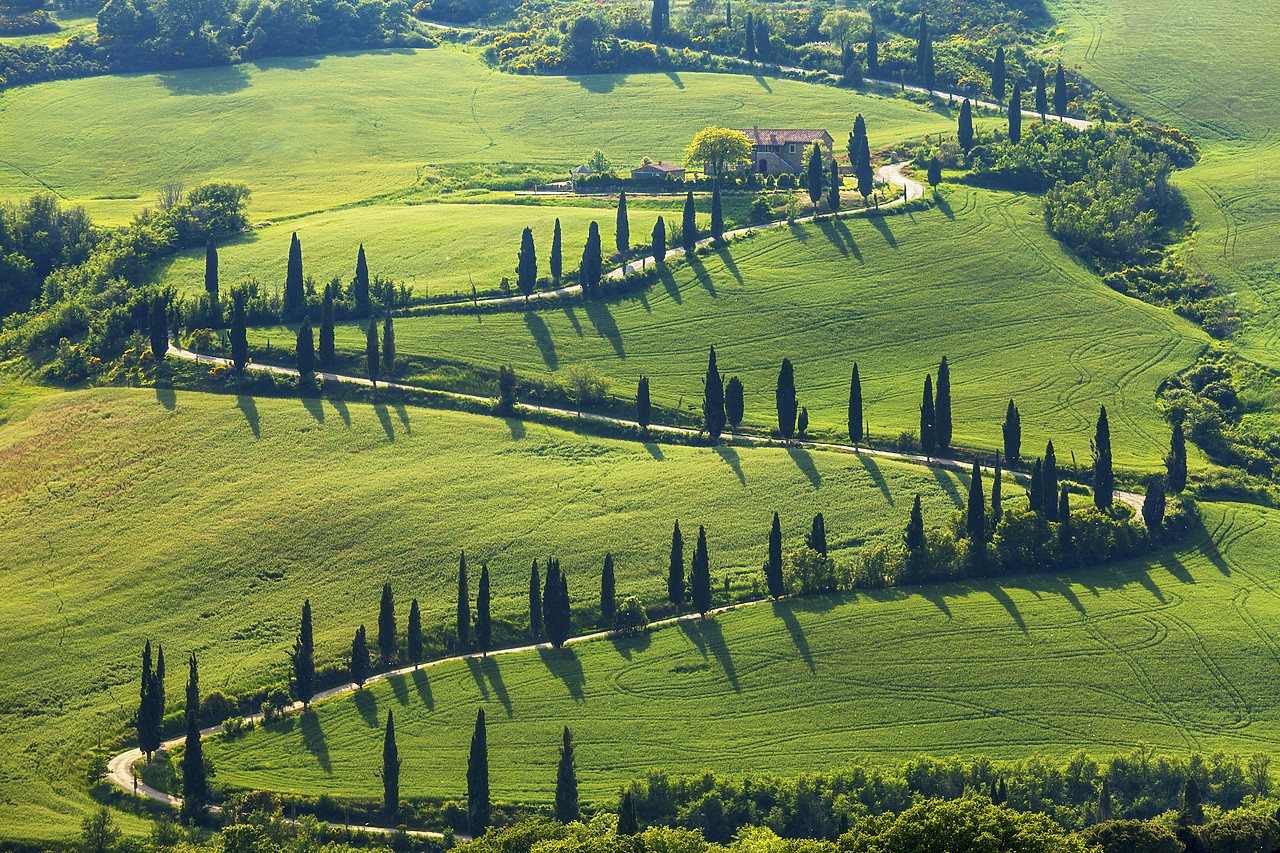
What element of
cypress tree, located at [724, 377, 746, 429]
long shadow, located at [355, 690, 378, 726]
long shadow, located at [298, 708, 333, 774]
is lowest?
long shadow, located at [298, 708, 333, 774]

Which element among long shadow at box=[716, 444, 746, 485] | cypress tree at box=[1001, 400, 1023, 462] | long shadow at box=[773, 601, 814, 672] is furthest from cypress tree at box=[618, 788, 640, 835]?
cypress tree at box=[1001, 400, 1023, 462]

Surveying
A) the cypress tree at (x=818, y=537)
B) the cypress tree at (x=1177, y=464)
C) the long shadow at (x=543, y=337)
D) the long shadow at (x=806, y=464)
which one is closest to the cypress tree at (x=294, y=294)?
the long shadow at (x=543, y=337)

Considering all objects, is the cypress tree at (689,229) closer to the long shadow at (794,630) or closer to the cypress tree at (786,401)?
the cypress tree at (786,401)

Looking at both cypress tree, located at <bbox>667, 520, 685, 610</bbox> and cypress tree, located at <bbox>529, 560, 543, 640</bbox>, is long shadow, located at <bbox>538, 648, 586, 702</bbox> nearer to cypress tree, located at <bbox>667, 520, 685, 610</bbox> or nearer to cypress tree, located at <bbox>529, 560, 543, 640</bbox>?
cypress tree, located at <bbox>529, 560, 543, 640</bbox>

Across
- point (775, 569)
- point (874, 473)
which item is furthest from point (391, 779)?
point (874, 473)

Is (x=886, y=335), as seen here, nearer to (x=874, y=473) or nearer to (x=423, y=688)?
(x=874, y=473)

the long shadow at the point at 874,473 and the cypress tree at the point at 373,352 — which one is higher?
the cypress tree at the point at 373,352
